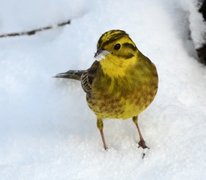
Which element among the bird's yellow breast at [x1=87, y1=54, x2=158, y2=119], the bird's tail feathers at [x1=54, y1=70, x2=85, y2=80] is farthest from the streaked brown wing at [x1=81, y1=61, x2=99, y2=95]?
the bird's tail feathers at [x1=54, y1=70, x2=85, y2=80]

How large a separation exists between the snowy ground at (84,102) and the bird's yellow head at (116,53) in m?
0.73

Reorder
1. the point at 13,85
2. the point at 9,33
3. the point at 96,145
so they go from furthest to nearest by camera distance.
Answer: the point at 9,33 < the point at 13,85 < the point at 96,145

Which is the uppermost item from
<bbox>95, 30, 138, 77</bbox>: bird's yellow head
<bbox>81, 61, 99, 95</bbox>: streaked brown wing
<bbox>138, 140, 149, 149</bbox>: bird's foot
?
<bbox>95, 30, 138, 77</bbox>: bird's yellow head

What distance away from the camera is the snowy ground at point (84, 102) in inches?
198

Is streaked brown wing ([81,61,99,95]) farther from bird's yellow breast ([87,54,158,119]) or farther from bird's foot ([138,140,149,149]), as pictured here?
bird's foot ([138,140,149,149])

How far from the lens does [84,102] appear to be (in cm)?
575

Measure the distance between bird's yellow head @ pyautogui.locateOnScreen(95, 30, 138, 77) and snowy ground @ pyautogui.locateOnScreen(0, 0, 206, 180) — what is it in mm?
726

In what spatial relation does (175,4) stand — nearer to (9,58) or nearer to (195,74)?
(195,74)

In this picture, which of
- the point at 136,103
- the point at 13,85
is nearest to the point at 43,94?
the point at 13,85

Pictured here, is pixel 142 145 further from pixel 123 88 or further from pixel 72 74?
pixel 72 74

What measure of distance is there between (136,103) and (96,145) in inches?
24.5

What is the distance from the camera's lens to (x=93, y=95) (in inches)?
195

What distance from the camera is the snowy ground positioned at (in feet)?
16.5

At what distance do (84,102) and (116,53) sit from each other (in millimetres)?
1259
